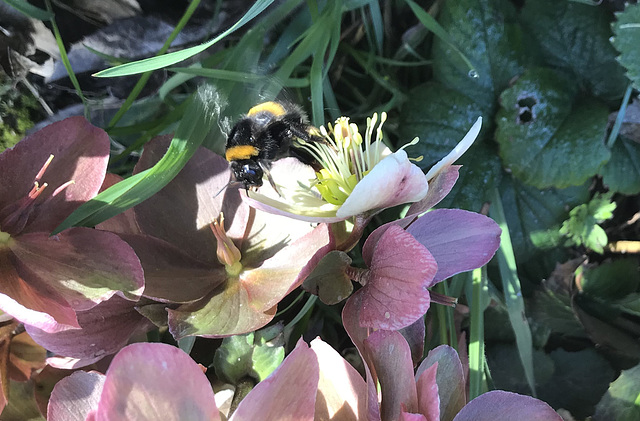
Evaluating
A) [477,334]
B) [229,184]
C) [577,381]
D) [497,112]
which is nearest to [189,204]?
[229,184]

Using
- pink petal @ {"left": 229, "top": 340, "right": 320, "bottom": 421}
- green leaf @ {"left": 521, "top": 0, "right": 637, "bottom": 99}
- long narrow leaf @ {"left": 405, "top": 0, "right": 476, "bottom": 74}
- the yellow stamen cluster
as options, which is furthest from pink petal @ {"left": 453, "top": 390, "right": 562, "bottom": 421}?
green leaf @ {"left": 521, "top": 0, "right": 637, "bottom": 99}

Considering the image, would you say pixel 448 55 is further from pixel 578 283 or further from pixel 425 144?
pixel 578 283

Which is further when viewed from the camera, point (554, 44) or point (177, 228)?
point (554, 44)

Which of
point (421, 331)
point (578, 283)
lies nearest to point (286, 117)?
point (421, 331)

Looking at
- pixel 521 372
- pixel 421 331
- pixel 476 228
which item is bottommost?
pixel 521 372

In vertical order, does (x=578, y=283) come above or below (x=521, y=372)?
above

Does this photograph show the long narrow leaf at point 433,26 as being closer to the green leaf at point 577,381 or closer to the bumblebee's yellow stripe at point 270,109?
the bumblebee's yellow stripe at point 270,109

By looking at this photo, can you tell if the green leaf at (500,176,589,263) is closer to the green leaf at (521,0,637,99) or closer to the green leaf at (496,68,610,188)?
the green leaf at (496,68,610,188)

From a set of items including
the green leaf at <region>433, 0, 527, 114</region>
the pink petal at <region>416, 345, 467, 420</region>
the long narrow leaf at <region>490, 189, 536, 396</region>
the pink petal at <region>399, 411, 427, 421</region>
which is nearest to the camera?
the pink petal at <region>399, 411, 427, 421</region>
